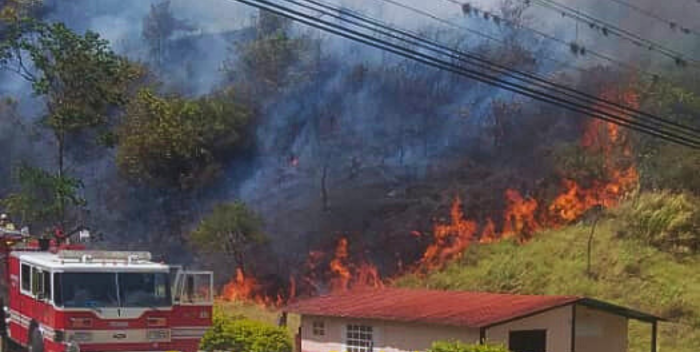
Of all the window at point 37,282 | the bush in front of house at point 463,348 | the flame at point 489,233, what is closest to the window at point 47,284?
the window at point 37,282

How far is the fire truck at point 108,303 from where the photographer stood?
777 inches

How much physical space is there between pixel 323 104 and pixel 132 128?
10.7 meters

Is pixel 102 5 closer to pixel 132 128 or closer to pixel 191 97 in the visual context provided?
pixel 191 97

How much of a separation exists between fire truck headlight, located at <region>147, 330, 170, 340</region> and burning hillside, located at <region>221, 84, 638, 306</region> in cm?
2943

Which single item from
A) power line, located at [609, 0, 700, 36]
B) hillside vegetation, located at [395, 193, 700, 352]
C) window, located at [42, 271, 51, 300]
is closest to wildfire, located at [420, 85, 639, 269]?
hillside vegetation, located at [395, 193, 700, 352]

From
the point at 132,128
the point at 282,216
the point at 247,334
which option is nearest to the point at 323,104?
the point at 282,216

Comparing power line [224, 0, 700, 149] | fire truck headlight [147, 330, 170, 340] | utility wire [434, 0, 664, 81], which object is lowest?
fire truck headlight [147, 330, 170, 340]

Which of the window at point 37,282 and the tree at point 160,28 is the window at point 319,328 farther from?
the tree at point 160,28

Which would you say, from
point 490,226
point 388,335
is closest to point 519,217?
point 490,226

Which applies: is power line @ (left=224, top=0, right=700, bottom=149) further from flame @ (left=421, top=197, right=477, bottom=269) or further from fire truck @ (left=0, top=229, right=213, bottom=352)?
flame @ (left=421, top=197, right=477, bottom=269)

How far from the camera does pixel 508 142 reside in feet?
173

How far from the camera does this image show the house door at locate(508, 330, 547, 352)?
85.8 ft

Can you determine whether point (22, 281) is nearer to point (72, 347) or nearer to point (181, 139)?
point (72, 347)

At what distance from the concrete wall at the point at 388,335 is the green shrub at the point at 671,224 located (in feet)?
63.4
